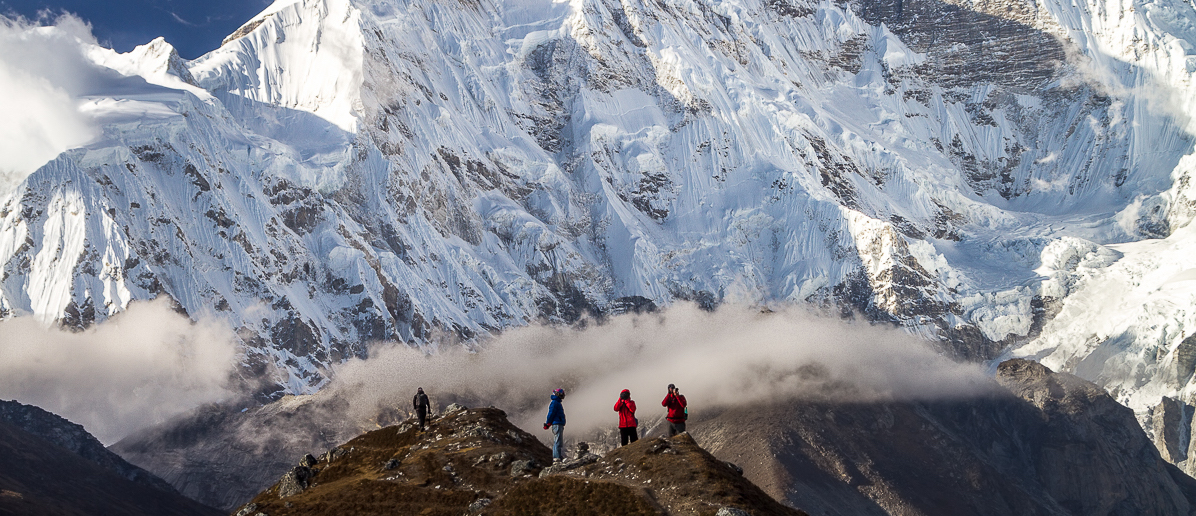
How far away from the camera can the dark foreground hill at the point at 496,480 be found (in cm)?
4888

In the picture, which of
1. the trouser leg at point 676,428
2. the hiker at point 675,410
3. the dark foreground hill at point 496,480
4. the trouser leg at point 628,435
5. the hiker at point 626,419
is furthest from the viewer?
the trouser leg at point 676,428

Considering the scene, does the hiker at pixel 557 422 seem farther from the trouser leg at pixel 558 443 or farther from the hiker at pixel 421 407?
the hiker at pixel 421 407

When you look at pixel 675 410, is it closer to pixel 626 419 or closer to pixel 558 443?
pixel 626 419

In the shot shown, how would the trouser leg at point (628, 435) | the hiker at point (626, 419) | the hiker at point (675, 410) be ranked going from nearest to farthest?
the hiker at point (675, 410), the hiker at point (626, 419), the trouser leg at point (628, 435)

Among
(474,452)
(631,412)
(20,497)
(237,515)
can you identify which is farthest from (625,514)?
(20,497)

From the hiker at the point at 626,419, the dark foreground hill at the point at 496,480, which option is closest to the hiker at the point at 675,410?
the hiker at the point at 626,419

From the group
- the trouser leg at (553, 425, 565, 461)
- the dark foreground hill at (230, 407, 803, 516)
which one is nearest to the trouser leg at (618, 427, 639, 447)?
the dark foreground hill at (230, 407, 803, 516)

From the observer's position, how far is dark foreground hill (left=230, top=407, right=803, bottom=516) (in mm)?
48875

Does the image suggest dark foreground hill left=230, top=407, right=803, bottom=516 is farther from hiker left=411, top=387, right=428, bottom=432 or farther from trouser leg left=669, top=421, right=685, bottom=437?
trouser leg left=669, top=421, right=685, bottom=437

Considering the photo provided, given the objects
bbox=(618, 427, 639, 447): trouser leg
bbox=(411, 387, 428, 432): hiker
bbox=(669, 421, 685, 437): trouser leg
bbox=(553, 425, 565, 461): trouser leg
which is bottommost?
bbox=(669, 421, 685, 437): trouser leg

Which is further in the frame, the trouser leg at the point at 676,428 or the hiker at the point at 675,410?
the trouser leg at the point at 676,428

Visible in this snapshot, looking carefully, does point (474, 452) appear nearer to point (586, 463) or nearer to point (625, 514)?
point (586, 463)

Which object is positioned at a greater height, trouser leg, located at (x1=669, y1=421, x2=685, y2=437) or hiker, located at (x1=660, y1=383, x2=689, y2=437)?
hiker, located at (x1=660, y1=383, x2=689, y2=437)

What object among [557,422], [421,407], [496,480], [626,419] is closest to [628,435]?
[626,419]
